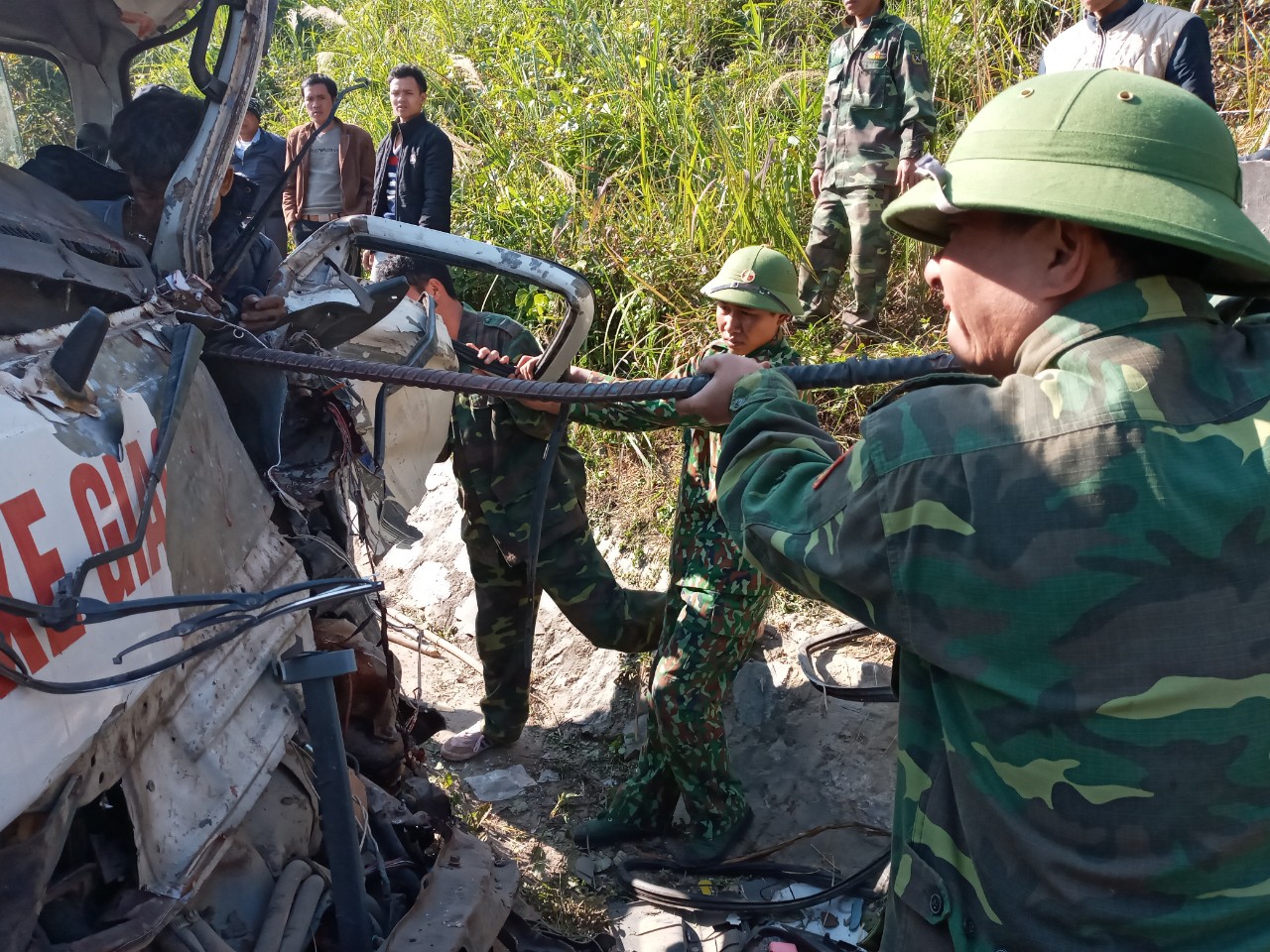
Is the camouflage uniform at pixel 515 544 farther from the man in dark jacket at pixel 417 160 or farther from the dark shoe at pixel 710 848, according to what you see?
the man in dark jacket at pixel 417 160

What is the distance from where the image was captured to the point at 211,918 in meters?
1.86

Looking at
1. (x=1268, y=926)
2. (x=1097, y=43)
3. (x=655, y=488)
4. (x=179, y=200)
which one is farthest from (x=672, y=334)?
(x=1268, y=926)

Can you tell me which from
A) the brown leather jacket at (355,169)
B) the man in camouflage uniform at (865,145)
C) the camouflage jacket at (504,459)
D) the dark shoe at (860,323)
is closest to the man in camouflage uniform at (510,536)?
the camouflage jacket at (504,459)

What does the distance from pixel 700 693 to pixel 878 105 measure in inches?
138

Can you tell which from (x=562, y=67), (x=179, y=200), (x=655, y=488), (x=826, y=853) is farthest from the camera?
(x=562, y=67)

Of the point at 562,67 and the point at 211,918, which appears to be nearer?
the point at 211,918

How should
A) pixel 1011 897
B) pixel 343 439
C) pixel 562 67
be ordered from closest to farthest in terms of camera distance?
1. pixel 1011 897
2. pixel 343 439
3. pixel 562 67

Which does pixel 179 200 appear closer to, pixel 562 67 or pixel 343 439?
pixel 343 439

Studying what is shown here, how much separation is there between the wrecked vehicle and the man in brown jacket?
15.2 feet

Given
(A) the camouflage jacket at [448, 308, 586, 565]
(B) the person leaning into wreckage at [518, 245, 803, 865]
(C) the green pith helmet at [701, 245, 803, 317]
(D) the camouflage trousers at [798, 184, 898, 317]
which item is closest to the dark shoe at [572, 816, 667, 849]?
(B) the person leaning into wreckage at [518, 245, 803, 865]

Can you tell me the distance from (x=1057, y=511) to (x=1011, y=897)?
53cm

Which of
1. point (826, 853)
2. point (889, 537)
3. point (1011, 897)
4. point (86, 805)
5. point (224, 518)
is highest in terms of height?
point (889, 537)

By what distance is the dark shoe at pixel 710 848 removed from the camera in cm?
372

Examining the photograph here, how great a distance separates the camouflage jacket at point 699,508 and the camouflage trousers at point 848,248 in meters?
1.94
